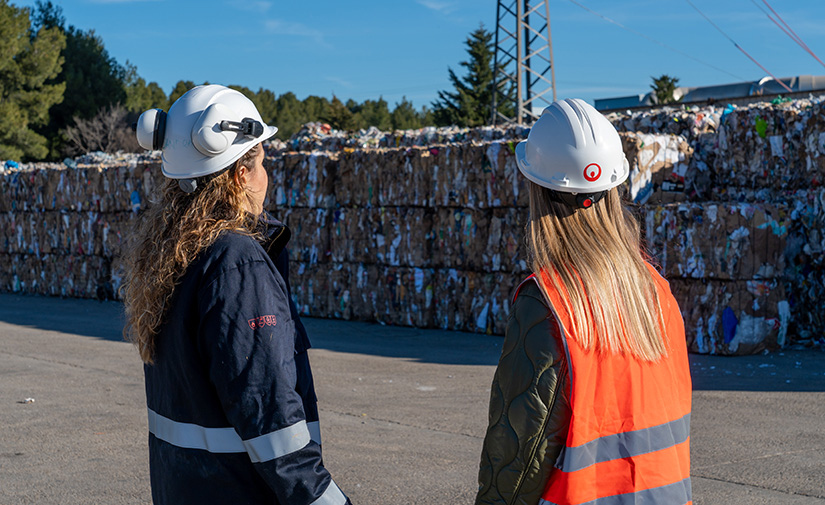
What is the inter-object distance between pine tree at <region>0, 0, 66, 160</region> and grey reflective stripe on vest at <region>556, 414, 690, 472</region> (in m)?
40.5

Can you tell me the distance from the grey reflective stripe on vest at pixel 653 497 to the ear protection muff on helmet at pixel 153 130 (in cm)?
146

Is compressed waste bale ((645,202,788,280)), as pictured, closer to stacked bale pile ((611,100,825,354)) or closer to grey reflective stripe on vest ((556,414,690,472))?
stacked bale pile ((611,100,825,354))

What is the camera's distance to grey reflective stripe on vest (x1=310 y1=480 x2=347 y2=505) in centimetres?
195

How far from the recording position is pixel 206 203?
2.19 metres

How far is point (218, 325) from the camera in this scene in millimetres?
1989

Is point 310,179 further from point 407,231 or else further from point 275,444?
point 275,444

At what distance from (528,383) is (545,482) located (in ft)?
0.81

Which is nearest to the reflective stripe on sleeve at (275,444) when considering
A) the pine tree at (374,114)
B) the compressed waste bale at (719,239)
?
the compressed waste bale at (719,239)

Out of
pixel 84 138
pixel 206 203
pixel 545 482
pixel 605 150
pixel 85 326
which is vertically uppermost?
pixel 84 138

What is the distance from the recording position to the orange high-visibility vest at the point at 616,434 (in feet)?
6.19

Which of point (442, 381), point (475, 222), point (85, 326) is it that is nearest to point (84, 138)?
point (85, 326)

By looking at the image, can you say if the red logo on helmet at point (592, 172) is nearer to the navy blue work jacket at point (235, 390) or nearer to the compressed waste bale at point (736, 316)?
the navy blue work jacket at point (235, 390)

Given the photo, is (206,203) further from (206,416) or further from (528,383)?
(528,383)

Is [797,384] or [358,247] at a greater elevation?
[358,247]
